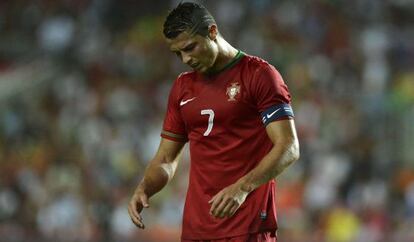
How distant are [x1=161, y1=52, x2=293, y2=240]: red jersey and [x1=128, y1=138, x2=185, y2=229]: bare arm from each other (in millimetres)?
223

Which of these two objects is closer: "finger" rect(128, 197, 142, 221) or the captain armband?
the captain armband

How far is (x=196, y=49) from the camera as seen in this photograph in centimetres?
489

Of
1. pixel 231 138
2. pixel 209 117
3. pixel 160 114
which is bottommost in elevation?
pixel 160 114

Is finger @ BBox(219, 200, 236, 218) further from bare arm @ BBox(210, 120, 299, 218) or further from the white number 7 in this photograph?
the white number 7

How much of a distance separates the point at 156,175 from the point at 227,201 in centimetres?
82

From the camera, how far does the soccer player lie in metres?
4.84

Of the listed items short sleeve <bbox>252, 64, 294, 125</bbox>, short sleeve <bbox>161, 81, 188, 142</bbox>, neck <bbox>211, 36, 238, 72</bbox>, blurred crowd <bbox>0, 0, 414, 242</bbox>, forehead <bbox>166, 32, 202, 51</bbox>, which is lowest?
blurred crowd <bbox>0, 0, 414, 242</bbox>

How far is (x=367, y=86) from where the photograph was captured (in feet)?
37.6

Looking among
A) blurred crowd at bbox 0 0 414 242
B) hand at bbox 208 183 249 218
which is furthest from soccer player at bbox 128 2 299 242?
blurred crowd at bbox 0 0 414 242

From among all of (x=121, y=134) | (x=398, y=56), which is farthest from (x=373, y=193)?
(x=121, y=134)

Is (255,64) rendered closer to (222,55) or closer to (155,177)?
(222,55)

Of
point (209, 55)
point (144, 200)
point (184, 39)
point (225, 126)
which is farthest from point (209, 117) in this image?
point (144, 200)

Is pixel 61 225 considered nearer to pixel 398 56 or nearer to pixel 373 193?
pixel 373 193

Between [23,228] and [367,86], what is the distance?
169 inches
